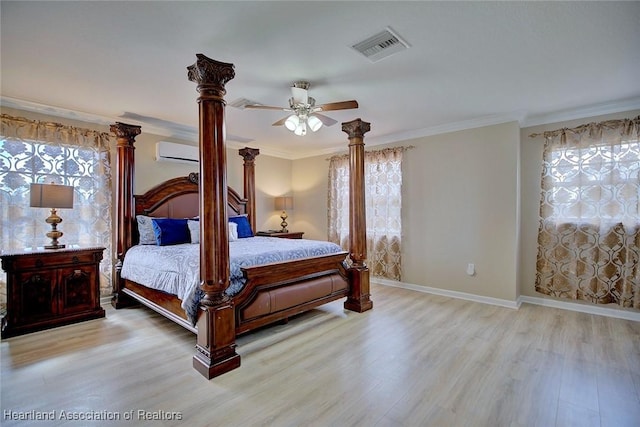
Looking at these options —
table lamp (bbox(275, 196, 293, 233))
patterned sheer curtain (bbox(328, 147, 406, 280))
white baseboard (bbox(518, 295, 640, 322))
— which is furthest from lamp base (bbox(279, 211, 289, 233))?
white baseboard (bbox(518, 295, 640, 322))

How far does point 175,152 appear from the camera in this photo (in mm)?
4457

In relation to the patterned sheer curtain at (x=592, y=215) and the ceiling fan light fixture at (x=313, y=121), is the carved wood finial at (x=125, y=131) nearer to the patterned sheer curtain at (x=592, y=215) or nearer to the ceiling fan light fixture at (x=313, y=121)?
the ceiling fan light fixture at (x=313, y=121)

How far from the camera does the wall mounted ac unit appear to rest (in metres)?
4.34

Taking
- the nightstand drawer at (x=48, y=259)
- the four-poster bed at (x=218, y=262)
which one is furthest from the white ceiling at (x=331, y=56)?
the nightstand drawer at (x=48, y=259)

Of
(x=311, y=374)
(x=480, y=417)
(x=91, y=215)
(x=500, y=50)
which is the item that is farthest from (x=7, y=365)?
(x=500, y=50)

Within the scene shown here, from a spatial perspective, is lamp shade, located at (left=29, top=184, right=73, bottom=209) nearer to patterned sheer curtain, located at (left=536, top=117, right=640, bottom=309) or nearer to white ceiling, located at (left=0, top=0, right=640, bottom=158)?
white ceiling, located at (left=0, top=0, right=640, bottom=158)

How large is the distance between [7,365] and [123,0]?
2.82 meters

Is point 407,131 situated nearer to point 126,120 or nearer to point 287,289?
point 287,289

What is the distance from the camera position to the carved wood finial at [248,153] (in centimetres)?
539

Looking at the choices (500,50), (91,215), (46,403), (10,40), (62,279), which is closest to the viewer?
(46,403)

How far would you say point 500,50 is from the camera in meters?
2.34

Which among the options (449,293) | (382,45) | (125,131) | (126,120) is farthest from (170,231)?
(449,293)

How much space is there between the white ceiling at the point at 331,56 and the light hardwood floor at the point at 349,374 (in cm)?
243

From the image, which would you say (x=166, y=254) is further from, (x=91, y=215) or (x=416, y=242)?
(x=416, y=242)
